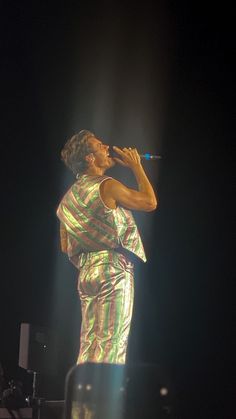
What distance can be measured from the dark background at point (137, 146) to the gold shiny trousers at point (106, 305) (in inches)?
33.2

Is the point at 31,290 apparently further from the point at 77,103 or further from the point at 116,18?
the point at 116,18

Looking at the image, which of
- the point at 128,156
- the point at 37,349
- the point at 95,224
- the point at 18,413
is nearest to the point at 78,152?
the point at 128,156

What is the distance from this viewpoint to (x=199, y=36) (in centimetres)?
414

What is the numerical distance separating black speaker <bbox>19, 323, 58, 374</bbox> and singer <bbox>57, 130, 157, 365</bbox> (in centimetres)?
66

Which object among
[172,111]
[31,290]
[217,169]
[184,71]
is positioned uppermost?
[184,71]

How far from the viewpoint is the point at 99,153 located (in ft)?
10.9

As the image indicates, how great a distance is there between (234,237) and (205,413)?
111cm

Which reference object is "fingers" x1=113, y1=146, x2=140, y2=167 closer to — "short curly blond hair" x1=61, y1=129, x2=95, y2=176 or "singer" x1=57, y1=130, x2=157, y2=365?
"singer" x1=57, y1=130, x2=157, y2=365

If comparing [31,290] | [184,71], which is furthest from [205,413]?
[184,71]

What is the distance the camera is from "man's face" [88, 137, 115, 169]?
331 cm

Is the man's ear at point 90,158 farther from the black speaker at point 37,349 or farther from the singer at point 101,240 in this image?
the black speaker at point 37,349

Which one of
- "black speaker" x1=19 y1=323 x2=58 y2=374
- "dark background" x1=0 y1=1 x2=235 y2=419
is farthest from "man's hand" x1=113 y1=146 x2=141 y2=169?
"black speaker" x1=19 y1=323 x2=58 y2=374

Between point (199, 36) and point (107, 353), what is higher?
point (199, 36)

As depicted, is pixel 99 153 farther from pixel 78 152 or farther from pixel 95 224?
pixel 95 224
